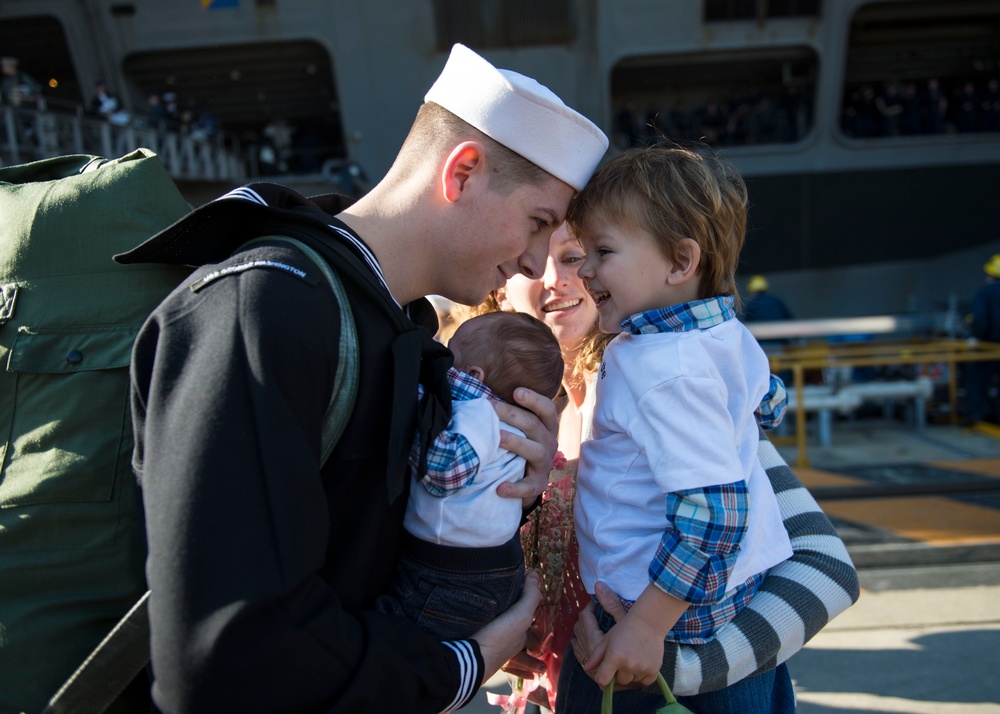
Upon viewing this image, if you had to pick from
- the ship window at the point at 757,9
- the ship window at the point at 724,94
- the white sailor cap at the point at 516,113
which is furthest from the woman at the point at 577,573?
the ship window at the point at 757,9

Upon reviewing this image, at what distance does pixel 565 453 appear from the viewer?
7.13 feet

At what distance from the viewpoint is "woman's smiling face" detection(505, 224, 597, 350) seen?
88.3 inches

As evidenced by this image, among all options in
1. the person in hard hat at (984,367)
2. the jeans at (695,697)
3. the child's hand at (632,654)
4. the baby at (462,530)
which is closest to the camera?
the baby at (462,530)

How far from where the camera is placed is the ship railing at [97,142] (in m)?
11.5

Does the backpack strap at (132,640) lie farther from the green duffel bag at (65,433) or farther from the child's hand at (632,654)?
the child's hand at (632,654)

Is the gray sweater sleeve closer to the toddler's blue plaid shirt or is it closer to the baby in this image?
the toddler's blue plaid shirt

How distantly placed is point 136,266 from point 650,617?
1.21 m

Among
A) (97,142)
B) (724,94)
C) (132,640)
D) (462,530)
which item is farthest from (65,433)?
(724,94)

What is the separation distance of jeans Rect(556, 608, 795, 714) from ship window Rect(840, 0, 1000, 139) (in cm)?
1937

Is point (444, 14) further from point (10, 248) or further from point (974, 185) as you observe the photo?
point (10, 248)

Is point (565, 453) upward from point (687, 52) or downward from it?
downward

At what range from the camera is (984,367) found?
9.15 meters

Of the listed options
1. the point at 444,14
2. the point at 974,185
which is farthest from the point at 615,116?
the point at 974,185

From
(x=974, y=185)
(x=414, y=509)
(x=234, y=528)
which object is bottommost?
(x=974, y=185)
